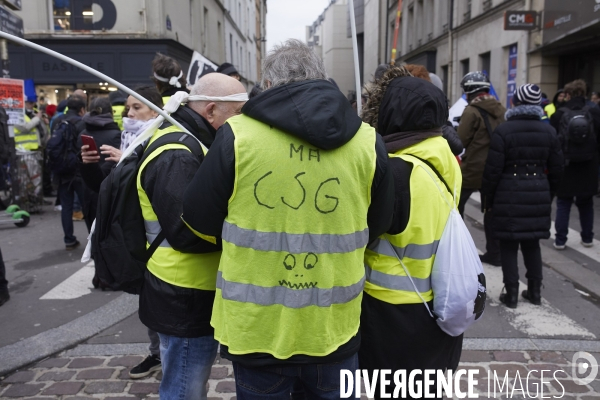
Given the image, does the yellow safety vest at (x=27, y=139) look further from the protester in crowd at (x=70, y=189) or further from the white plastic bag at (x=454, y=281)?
the white plastic bag at (x=454, y=281)

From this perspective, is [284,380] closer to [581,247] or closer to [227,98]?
[227,98]

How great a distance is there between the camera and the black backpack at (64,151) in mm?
6859

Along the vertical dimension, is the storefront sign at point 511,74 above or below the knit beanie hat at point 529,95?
above

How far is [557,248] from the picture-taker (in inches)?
263

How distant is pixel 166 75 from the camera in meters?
3.76

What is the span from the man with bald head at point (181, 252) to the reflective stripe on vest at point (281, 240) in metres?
0.26

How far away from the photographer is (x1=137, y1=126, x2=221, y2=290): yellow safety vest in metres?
2.23

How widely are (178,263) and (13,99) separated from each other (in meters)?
7.92

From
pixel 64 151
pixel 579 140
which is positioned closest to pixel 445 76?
pixel 579 140

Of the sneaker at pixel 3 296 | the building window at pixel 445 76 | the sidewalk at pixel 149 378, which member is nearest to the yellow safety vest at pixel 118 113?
the sneaker at pixel 3 296

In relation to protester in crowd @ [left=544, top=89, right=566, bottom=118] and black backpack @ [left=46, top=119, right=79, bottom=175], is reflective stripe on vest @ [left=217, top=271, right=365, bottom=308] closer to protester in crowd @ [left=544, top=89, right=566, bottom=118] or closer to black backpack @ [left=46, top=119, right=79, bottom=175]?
black backpack @ [left=46, top=119, right=79, bottom=175]

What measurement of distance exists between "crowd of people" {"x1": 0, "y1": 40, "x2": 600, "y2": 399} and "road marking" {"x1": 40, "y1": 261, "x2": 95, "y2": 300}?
2.53 m

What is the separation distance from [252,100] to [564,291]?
4.67m

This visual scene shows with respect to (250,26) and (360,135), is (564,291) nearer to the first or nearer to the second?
(360,135)
